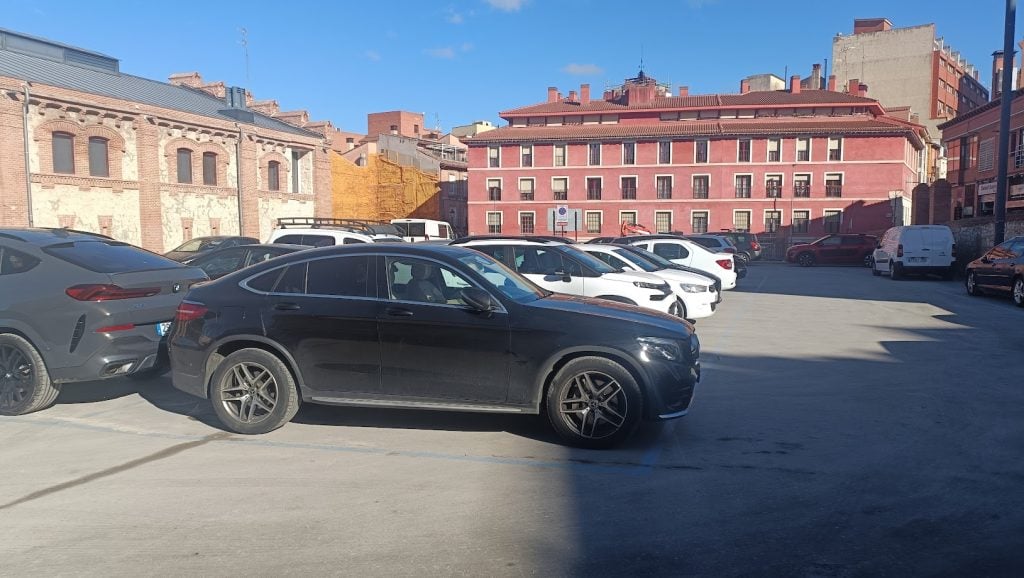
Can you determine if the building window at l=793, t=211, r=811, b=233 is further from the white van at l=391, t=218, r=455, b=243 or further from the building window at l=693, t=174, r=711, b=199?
the white van at l=391, t=218, r=455, b=243

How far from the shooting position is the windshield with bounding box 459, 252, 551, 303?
6293 mm

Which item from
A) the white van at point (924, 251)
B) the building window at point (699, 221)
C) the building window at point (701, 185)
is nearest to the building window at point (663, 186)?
the building window at point (701, 185)

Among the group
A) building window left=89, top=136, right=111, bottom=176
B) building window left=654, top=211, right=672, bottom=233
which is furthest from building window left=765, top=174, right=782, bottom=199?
building window left=89, top=136, right=111, bottom=176

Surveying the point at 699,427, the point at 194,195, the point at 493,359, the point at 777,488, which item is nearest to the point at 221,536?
the point at 493,359

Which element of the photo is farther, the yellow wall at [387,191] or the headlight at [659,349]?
the yellow wall at [387,191]

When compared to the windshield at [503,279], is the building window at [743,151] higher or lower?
higher

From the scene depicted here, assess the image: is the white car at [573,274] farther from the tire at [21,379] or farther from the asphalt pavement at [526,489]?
the tire at [21,379]

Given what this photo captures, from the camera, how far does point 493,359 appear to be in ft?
19.5

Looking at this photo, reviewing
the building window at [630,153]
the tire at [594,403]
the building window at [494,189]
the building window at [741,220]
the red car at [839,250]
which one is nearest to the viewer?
the tire at [594,403]

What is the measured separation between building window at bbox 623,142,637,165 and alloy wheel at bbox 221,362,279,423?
54.4 m

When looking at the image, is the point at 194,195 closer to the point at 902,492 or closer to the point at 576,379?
the point at 576,379

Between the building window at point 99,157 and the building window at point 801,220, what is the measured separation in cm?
4461

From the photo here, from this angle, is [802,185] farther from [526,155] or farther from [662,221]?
Answer: [526,155]

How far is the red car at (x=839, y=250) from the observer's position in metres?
37.7
